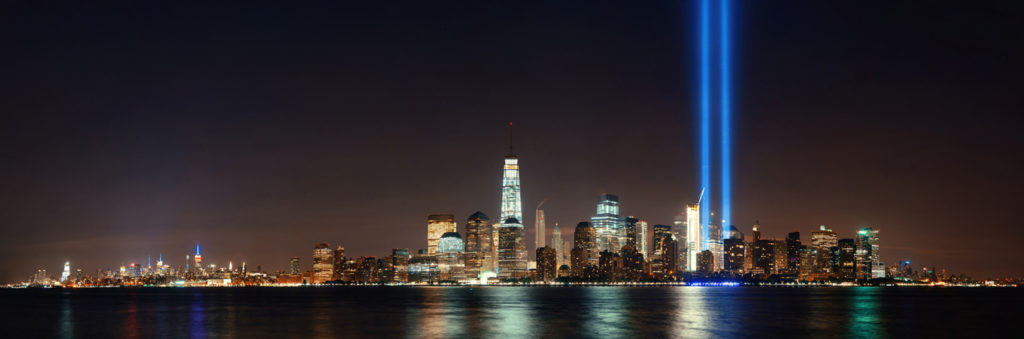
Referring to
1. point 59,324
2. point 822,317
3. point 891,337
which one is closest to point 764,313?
point 822,317

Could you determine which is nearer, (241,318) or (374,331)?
(374,331)

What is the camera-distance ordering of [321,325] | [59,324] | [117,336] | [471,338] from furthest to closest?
[59,324]
[321,325]
[117,336]
[471,338]

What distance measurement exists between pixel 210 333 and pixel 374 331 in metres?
15.1

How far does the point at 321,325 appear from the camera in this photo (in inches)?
3482

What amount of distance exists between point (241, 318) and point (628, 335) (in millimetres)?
50680

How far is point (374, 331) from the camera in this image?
80688mm

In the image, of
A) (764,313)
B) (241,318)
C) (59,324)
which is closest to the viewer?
(59,324)

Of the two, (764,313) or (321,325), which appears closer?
(321,325)

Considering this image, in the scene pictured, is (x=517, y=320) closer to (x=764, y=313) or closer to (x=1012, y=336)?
(x=764, y=313)

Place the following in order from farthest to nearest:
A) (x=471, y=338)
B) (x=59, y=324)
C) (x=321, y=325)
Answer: (x=59, y=324) → (x=321, y=325) → (x=471, y=338)

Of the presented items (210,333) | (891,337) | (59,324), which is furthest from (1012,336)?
(59,324)

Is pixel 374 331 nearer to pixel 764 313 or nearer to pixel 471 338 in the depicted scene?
pixel 471 338

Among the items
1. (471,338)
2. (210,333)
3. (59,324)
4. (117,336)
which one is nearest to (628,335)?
(471,338)

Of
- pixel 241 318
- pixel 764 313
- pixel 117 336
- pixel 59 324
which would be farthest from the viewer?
→ pixel 764 313
